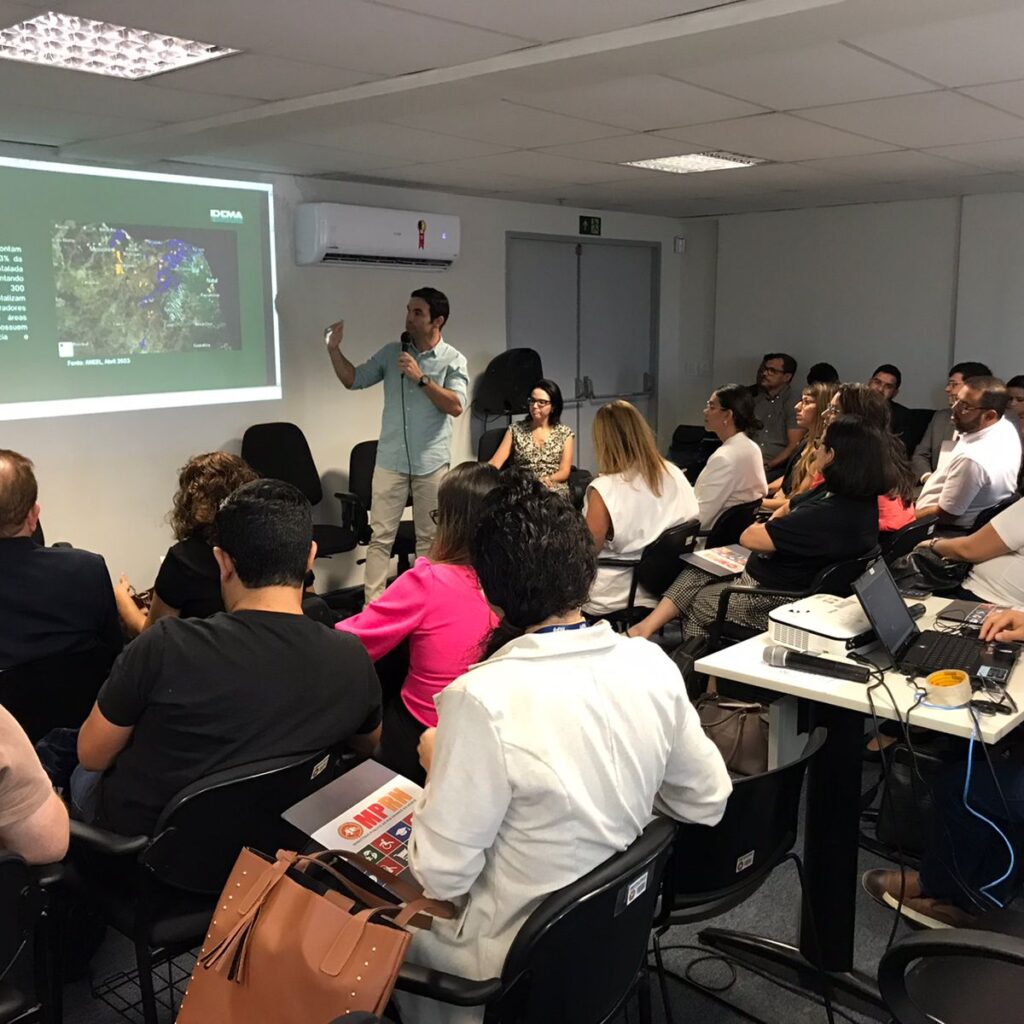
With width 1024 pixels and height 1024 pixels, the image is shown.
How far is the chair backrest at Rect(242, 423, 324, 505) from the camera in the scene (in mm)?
4934

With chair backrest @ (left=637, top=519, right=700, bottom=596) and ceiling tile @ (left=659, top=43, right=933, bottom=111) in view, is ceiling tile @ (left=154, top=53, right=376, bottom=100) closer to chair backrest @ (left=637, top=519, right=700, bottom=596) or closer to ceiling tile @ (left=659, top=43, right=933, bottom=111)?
ceiling tile @ (left=659, top=43, right=933, bottom=111)

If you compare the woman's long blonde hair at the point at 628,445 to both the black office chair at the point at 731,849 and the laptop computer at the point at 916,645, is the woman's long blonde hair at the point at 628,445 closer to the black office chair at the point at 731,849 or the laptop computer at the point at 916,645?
the laptop computer at the point at 916,645

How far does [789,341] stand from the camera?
298 inches

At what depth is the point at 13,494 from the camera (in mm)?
2418

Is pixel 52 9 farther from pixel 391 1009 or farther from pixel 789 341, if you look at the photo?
pixel 789 341

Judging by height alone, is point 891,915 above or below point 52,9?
below

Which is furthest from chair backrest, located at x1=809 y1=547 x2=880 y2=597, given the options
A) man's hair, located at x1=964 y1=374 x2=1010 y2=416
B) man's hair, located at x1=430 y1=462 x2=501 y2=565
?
man's hair, located at x1=964 y1=374 x2=1010 y2=416

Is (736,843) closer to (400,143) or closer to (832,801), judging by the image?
(832,801)

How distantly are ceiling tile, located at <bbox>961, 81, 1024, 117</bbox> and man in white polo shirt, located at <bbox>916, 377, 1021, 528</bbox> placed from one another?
128 centimetres

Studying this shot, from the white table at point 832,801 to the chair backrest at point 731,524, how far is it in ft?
5.90

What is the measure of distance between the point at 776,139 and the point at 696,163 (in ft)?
2.82

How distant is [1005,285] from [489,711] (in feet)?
21.0

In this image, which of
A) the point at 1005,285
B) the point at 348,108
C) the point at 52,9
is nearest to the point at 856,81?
the point at 348,108

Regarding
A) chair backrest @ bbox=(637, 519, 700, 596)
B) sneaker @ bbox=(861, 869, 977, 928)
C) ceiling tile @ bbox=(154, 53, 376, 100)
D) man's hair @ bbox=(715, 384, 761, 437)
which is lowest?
sneaker @ bbox=(861, 869, 977, 928)
